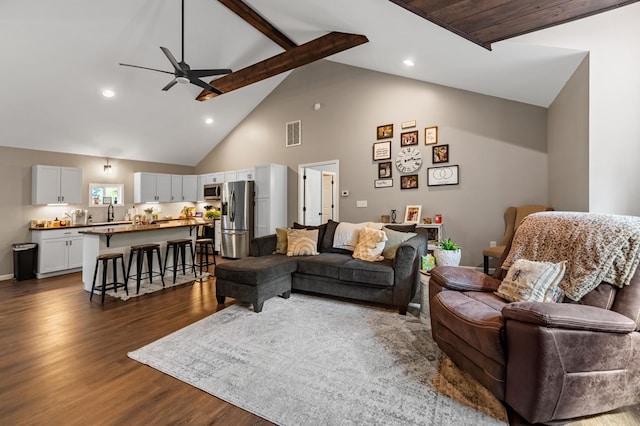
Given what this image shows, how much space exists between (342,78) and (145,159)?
16.9ft

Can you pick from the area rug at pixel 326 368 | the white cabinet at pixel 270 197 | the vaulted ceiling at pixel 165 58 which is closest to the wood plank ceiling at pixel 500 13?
the vaulted ceiling at pixel 165 58

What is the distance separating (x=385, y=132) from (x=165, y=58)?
4.06 meters

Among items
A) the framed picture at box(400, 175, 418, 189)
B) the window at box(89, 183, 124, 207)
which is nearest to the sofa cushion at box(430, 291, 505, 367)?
the framed picture at box(400, 175, 418, 189)

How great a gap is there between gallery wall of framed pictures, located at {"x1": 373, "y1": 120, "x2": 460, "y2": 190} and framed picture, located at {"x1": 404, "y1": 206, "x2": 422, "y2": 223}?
37 cm

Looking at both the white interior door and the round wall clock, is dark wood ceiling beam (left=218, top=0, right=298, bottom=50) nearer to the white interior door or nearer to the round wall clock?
the white interior door

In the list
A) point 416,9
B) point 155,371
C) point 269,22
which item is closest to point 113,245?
point 155,371

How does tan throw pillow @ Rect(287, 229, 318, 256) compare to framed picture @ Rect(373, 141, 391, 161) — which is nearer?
tan throw pillow @ Rect(287, 229, 318, 256)

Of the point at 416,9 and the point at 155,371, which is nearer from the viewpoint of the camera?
the point at 155,371

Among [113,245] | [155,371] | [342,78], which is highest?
[342,78]

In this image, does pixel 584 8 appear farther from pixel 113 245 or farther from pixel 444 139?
pixel 113 245

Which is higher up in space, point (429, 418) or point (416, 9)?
point (416, 9)

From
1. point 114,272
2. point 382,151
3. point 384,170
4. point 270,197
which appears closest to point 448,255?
point 384,170

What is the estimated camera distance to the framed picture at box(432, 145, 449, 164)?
4863 millimetres

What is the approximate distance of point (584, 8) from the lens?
237 cm
